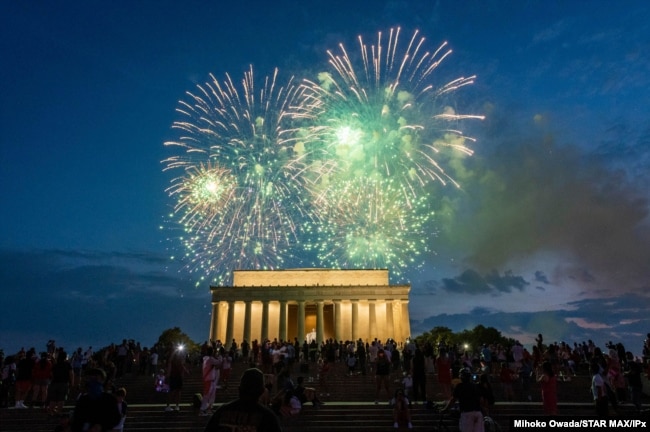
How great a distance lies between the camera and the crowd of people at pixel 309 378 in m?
9.69

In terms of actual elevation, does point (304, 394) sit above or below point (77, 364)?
below

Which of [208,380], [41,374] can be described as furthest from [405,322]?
[41,374]

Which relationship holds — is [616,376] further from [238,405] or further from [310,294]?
[310,294]

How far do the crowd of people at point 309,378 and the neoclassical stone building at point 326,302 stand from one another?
31.7m

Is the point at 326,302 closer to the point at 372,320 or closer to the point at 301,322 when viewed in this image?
the point at 301,322

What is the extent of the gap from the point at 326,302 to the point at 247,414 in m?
61.2

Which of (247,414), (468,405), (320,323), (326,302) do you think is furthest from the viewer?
(326,302)

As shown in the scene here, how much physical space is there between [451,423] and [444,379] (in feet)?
11.5

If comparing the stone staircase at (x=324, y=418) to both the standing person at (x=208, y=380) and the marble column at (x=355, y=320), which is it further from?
the marble column at (x=355, y=320)

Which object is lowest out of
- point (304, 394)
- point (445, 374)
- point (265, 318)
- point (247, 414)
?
point (304, 394)

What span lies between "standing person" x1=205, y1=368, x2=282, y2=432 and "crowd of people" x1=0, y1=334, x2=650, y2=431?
0.06 feet

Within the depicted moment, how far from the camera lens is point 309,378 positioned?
2584 cm

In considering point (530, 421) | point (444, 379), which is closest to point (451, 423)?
point (444, 379)

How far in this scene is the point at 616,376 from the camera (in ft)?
59.8
